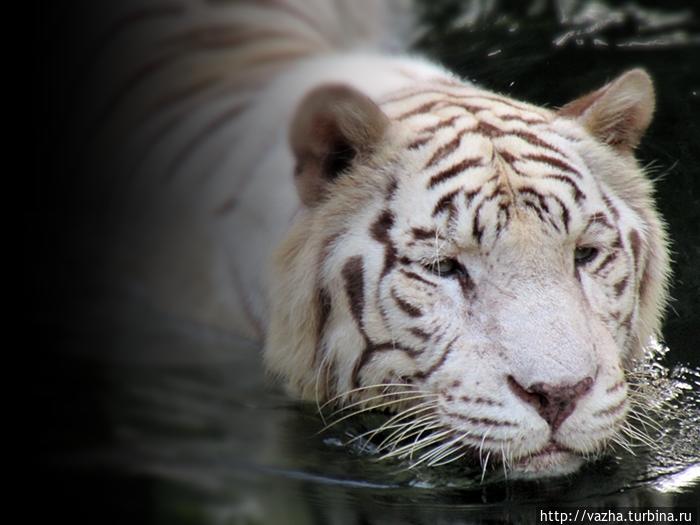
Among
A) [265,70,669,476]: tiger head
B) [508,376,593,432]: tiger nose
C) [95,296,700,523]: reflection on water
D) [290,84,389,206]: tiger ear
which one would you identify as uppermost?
[290,84,389,206]: tiger ear

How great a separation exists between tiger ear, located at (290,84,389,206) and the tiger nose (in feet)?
1.83

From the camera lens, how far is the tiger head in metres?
1.99

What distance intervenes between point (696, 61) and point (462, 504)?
2.00 meters

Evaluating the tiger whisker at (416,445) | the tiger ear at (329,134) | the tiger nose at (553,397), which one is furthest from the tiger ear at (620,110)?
the tiger whisker at (416,445)

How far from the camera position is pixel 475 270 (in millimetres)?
2070

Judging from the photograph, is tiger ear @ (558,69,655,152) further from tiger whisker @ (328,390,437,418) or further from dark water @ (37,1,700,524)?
tiger whisker @ (328,390,437,418)

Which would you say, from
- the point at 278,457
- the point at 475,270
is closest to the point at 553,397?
the point at 475,270

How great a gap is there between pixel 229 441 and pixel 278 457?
0.37ft

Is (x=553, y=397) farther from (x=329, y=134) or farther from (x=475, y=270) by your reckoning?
(x=329, y=134)

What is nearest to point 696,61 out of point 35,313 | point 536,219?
point 536,219

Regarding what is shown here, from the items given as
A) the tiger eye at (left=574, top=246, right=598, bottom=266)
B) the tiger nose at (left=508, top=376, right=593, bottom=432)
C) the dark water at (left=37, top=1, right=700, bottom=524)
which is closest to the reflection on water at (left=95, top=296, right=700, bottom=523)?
the dark water at (left=37, top=1, right=700, bottom=524)

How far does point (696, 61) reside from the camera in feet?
11.8

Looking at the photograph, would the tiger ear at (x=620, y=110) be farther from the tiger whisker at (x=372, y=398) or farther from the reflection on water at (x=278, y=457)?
the tiger whisker at (x=372, y=398)

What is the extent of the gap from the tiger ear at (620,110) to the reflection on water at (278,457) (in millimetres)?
468
